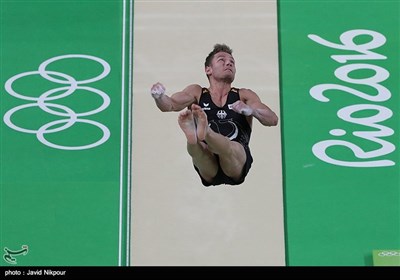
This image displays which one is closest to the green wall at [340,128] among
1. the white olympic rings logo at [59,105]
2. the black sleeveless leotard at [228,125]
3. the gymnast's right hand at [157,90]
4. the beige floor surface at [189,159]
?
the beige floor surface at [189,159]

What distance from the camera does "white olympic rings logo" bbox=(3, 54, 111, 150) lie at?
661 cm

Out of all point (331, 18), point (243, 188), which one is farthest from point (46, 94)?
point (331, 18)

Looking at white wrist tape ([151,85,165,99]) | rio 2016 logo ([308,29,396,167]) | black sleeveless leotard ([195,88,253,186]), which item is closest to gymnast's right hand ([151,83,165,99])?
white wrist tape ([151,85,165,99])

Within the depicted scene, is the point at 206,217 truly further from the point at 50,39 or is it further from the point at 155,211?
the point at 50,39

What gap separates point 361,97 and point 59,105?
223 cm

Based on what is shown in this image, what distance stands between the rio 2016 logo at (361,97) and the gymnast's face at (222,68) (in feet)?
2.00

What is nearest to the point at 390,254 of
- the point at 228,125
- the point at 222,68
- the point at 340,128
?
the point at 340,128

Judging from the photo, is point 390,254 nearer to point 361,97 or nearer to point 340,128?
point 340,128

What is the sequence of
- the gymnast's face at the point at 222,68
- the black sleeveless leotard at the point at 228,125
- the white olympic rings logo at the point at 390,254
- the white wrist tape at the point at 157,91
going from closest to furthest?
the white olympic rings logo at the point at 390,254
the white wrist tape at the point at 157,91
the black sleeveless leotard at the point at 228,125
the gymnast's face at the point at 222,68

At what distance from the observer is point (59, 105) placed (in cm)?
668

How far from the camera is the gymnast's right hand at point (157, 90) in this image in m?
6.45

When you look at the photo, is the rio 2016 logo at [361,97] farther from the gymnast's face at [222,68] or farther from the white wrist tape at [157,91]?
the white wrist tape at [157,91]

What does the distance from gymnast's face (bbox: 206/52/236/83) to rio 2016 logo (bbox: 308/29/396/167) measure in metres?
0.61

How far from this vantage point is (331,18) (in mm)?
6844
